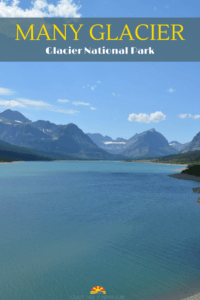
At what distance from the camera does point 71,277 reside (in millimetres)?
20500

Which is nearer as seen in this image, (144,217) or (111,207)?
(144,217)

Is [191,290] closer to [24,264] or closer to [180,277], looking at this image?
[180,277]

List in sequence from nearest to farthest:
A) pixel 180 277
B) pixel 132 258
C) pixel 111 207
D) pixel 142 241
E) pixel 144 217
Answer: pixel 180 277, pixel 132 258, pixel 142 241, pixel 144 217, pixel 111 207

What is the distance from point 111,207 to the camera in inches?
2021

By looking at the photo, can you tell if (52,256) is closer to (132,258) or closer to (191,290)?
(132,258)

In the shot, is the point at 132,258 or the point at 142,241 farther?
the point at 142,241

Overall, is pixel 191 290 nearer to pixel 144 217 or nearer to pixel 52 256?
pixel 52 256

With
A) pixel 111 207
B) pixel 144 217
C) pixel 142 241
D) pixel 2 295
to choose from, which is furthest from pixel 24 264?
pixel 111 207

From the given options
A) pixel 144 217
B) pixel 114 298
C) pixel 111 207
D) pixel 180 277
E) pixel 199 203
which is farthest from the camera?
pixel 199 203

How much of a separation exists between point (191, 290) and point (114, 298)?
684cm

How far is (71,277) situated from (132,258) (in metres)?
7.78

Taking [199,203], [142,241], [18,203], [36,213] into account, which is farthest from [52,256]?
[199,203]

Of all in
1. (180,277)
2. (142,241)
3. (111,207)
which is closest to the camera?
(180,277)

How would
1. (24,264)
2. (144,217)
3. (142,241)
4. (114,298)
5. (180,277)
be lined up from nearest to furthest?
(114,298) < (180,277) < (24,264) < (142,241) < (144,217)
